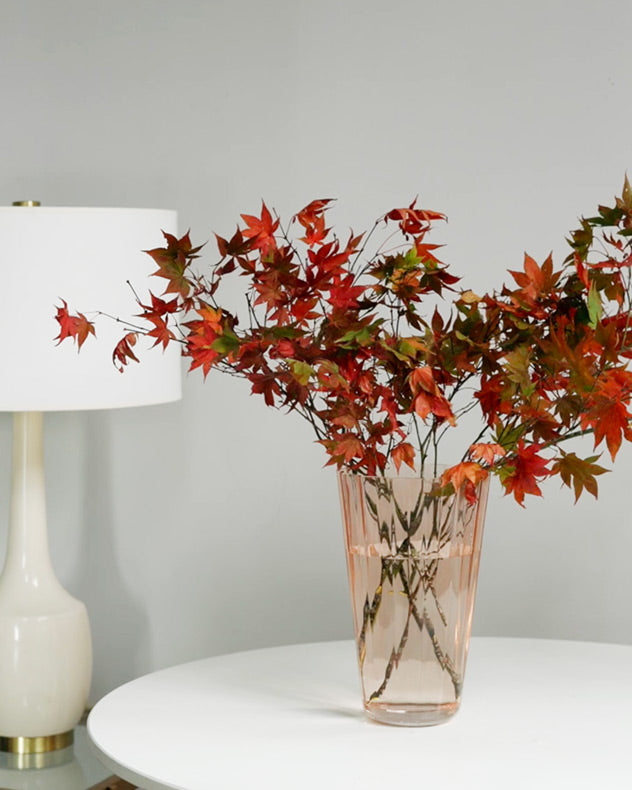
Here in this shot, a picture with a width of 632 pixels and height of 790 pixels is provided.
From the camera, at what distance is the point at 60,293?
159 centimetres

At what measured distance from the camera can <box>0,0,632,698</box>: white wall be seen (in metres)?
1.81

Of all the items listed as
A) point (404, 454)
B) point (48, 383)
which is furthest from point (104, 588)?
point (404, 454)

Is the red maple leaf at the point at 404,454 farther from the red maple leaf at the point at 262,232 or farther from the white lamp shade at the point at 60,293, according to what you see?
the white lamp shade at the point at 60,293

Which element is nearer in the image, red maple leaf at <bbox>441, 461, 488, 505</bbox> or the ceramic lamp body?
red maple leaf at <bbox>441, 461, 488, 505</bbox>

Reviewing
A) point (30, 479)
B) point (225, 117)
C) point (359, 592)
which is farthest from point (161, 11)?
point (359, 592)

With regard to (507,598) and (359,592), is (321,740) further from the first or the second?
(507,598)

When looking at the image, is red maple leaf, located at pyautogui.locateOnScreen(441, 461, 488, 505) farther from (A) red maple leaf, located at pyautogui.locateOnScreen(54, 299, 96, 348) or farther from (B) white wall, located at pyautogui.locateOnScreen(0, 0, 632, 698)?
(B) white wall, located at pyautogui.locateOnScreen(0, 0, 632, 698)

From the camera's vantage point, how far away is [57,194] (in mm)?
2049

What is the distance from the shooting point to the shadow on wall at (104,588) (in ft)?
6.79

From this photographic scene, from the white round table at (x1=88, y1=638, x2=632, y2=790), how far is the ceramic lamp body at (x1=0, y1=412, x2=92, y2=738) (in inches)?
12.9

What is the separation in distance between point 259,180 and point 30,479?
61 cm

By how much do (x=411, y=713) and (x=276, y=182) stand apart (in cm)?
99

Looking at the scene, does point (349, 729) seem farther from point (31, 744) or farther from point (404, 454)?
point (31, 744)

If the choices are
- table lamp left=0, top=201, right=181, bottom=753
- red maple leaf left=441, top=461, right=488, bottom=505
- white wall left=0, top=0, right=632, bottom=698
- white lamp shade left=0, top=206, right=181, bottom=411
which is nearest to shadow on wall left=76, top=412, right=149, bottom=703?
white wall left=0, top=0, right=632, bottom=698
